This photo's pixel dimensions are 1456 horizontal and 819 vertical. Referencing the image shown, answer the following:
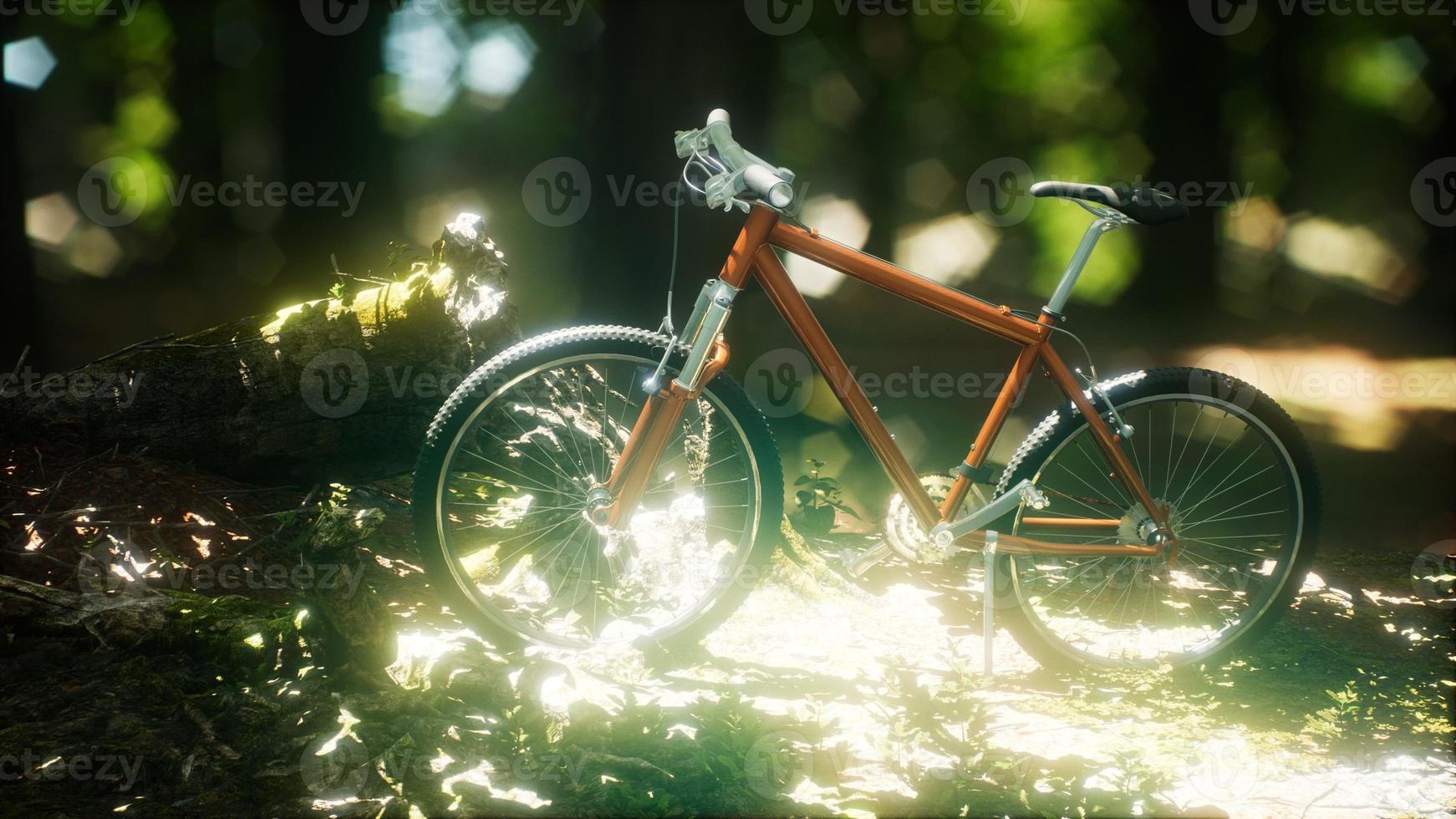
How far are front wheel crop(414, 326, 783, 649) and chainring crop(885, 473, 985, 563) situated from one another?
1.36 feet

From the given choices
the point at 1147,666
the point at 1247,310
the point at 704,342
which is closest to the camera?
the point at 704,342

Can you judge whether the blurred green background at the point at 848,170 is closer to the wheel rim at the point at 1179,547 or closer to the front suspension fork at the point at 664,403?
the wheel rim at the point at 1179,547

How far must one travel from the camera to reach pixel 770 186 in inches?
98.0

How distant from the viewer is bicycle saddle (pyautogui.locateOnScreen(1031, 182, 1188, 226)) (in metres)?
2.79

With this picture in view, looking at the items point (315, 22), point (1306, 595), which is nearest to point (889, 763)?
point (1306, 595)

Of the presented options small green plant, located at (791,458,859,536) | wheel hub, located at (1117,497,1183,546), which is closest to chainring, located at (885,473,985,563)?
wheel hub, located at (1117,497,1183,546)

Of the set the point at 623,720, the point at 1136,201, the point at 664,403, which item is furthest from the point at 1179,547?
the point at 623,720

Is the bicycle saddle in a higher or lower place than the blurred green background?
lower

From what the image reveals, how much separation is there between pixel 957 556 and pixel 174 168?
4511 millimetres

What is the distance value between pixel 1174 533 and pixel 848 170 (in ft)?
7.72

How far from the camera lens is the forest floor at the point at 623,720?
2340 millimetres

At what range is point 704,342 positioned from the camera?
269 centimetres

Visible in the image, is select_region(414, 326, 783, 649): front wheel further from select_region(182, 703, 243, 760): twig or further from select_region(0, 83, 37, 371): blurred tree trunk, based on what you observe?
select_region(0, 83, 37, 371): blurred tree trunk

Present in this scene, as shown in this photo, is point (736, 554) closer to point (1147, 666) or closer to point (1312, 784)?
point (1147, 666)
